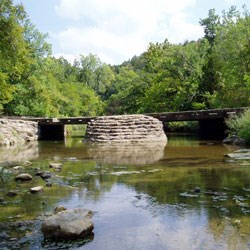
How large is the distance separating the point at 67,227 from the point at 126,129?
20532mm

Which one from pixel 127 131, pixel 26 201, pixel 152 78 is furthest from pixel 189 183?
pixel 152 78

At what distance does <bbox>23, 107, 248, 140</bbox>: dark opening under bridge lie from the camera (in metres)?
26.2

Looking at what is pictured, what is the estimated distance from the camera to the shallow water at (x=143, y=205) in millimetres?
5297

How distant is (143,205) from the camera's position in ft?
23.8

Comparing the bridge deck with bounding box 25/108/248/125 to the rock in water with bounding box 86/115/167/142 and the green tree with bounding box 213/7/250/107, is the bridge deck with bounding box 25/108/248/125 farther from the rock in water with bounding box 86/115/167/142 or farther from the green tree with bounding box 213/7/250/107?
the green tree with bounding box 213/7/250/107

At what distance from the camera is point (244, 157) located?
46.4 ft

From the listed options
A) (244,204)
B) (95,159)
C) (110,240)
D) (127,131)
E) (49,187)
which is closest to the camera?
(110,240)

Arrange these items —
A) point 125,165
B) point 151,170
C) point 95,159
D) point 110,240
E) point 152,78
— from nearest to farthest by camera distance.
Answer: point 110,240
point 151,170
point 125,165
point 95,159
point 152,78

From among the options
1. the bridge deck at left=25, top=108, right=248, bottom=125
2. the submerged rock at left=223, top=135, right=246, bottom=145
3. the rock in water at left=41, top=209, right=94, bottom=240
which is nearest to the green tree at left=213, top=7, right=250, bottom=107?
the bridge deck at left=25, top=108, right=248, bottom=125

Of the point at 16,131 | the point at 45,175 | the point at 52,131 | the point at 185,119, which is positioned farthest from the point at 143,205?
the point at 52,131

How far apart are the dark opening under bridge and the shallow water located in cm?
1419

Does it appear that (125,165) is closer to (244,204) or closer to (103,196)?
(103,196)

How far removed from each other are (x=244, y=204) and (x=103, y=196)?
292 cm

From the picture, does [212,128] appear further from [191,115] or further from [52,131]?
[52,131]
